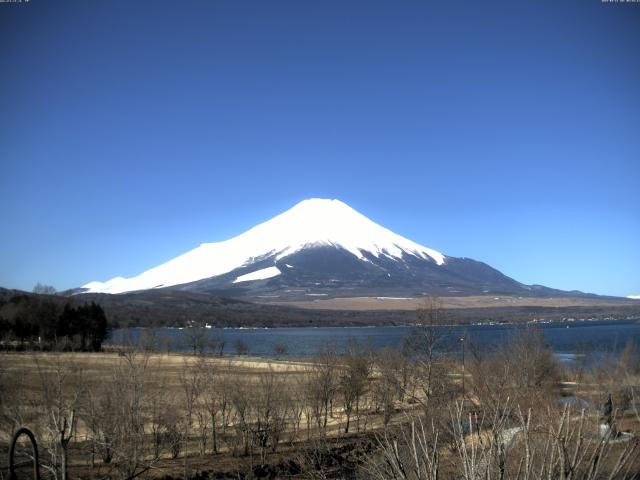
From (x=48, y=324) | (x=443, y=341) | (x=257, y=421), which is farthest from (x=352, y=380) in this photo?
(x=48, y=324)

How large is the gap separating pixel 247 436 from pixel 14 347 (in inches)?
2153

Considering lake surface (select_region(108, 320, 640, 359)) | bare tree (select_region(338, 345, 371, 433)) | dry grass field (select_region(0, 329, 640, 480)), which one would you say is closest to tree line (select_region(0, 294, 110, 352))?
lake surface (select_region(108, 320, 640, 359))

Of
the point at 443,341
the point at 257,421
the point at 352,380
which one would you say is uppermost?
the point at 443,341

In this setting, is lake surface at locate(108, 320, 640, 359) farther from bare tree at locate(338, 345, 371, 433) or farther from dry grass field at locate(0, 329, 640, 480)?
dry grass field at locate(0, 329, 640, 480)

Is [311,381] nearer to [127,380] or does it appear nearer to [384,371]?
[384,371]

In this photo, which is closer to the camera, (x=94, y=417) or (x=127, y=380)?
(x=94, y=417)

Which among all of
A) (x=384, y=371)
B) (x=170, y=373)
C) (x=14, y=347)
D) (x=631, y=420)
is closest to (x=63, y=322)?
(x=14, y=347)

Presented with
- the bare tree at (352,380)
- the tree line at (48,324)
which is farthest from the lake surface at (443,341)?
the tree line at (48,324)

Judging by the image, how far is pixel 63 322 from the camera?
83125 mm

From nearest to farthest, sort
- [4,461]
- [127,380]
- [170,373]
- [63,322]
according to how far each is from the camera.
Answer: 1. [4,461]
2. [127,380]
3. [170,373]
4. [63,322]

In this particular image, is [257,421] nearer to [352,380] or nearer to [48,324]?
[352,380]

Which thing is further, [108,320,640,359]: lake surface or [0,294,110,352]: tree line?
[0,294,110,352]: tree line

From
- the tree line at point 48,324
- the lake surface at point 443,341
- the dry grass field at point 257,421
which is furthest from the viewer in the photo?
the tree line at point 48,324

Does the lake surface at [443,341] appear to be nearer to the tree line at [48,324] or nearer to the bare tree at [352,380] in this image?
the bare tree at [352,380]
